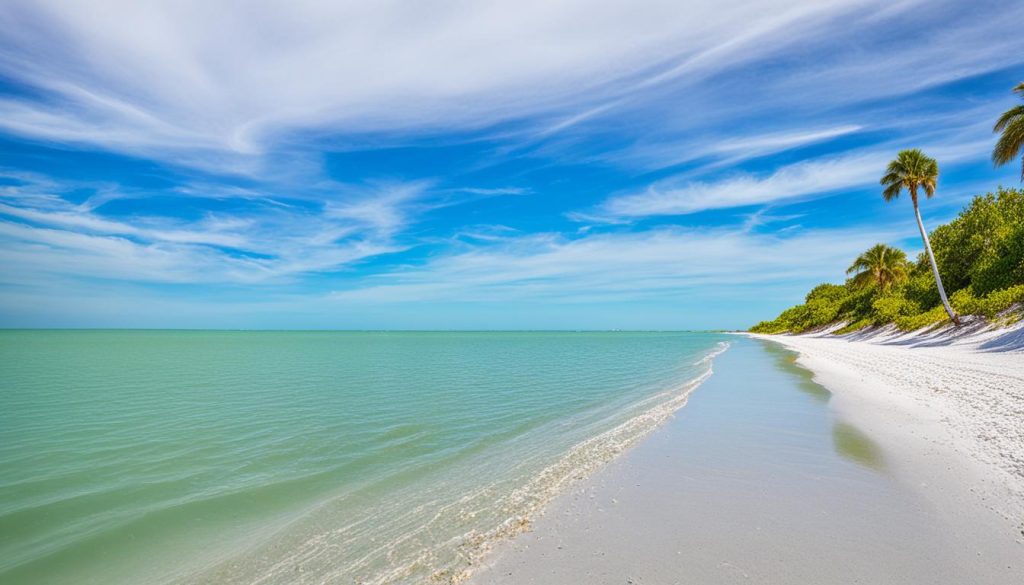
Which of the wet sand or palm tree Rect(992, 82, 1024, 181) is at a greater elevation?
palm tree Rect(992, 82, 1024, 181)

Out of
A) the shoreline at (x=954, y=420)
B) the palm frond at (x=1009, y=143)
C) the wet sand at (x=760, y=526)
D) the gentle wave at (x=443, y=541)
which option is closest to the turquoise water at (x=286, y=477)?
the gentle wave at (x=443, y=541)

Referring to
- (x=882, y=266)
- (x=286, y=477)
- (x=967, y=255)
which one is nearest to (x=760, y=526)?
(x=286, y=477)

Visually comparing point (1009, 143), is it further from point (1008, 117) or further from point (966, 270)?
point (966, 270)

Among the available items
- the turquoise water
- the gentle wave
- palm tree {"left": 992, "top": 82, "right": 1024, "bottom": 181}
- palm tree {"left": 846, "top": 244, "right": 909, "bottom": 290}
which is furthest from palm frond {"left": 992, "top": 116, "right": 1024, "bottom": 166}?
palm tree {"left": 846, "top": 244, "right": 909, "bottom": 290}

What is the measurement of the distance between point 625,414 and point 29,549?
1354 centimetres

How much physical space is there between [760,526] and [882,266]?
88.6 metres

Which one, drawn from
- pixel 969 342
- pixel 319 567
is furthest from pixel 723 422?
pixel 969 342

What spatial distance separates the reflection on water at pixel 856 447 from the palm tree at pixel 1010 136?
25.9 m

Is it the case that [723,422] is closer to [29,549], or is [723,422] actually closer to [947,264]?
[29,549]

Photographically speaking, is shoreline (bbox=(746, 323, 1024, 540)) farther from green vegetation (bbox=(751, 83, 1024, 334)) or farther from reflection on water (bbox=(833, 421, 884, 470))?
green vegetation (bbox=(751, 83, 1024, 334))

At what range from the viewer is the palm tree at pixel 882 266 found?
73.5 m

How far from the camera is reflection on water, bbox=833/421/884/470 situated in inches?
343

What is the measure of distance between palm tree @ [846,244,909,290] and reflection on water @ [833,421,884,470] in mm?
77730

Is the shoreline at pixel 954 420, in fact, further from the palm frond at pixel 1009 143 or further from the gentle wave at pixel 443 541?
the palm frond at pixel 1009 143
